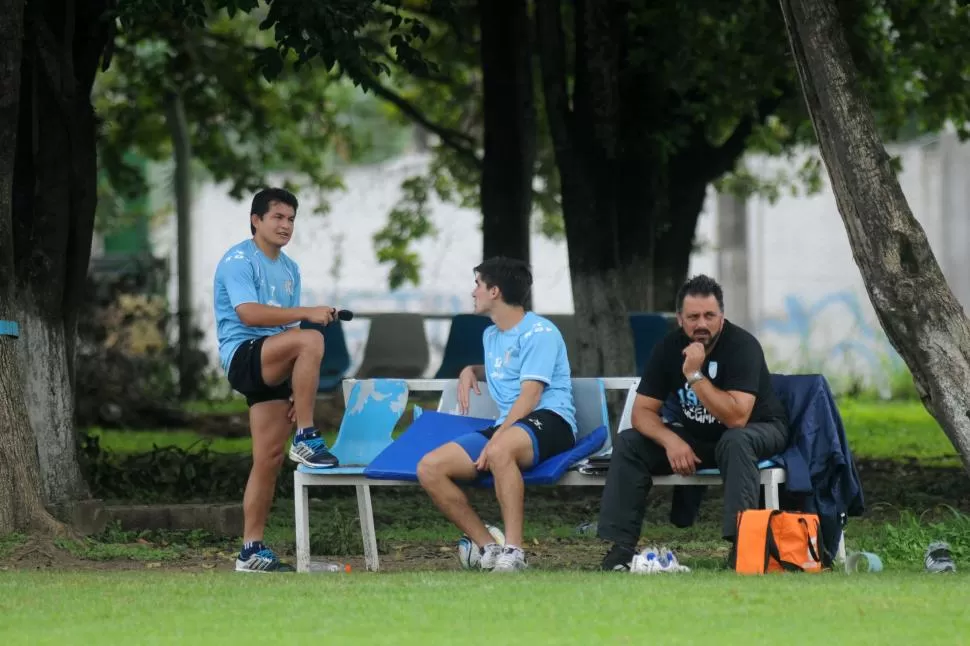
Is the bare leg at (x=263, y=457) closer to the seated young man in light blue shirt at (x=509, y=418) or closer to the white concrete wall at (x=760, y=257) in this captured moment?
the seated young man in light blue shirt at (x=509, y=418)

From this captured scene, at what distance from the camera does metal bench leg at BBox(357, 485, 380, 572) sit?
9.07 meters

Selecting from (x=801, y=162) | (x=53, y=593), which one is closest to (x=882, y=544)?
(x=53, y=593)

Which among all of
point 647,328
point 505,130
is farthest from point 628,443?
point 647,328

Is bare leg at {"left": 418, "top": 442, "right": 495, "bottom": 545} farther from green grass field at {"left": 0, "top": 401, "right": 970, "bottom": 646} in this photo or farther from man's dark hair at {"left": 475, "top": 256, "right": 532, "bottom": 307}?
man's dark hair at {"left": 475, "top": 256, "right": 532, "bottom": 307}

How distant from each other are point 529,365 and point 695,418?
831 millimetres

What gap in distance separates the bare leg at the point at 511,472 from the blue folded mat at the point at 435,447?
132 millimetres

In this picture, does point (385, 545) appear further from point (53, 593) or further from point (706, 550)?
point (53, 593)

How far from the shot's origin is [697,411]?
8430mm

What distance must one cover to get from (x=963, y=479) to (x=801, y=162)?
2017 centimetres

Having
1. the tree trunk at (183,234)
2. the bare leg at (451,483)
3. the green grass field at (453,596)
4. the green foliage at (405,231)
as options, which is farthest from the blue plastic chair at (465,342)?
the bare leg at (451,483)

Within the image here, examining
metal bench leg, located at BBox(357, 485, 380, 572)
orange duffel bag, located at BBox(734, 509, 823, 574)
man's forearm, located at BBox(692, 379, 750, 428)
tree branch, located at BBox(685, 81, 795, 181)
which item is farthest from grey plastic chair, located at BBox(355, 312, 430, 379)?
orange duffel bag, located at BBox(734, 509, 823, 574)

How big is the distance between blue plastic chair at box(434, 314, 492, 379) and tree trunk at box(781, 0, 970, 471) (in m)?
9.67

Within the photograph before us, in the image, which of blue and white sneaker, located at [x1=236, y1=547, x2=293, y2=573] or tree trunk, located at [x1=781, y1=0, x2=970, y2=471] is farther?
tree trunk, located at [x1=781, y1=0, x2=970, y2=471]

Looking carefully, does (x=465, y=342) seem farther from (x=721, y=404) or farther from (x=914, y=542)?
(x=721, y=404)
